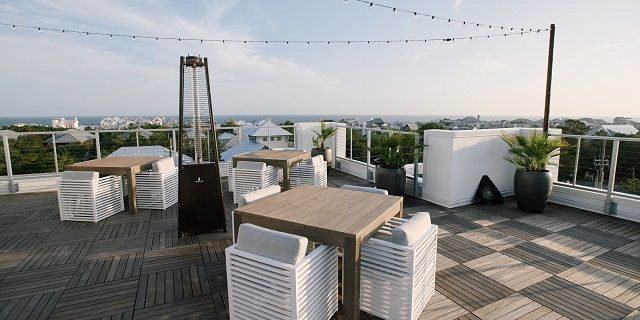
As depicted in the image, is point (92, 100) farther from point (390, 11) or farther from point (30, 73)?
point (390, 11)

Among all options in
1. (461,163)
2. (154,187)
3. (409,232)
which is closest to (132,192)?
(154,187)

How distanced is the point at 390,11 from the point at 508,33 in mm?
2879

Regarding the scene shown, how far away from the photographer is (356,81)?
14.0 metres

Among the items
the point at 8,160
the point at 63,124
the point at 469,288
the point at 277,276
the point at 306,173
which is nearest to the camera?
the point at 277,276

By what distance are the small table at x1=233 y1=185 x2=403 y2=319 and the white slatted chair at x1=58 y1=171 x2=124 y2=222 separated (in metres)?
2.80

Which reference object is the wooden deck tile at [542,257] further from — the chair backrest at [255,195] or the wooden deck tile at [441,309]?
the chair backrest at [255,195]

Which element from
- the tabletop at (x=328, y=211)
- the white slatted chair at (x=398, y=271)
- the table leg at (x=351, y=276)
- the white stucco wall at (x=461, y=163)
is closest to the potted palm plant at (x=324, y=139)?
the white stucco wall at (x=461, y=163)

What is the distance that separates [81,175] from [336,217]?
3.78 m

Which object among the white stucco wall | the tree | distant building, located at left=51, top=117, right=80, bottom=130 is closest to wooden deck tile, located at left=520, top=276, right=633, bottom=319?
the white stucco wall

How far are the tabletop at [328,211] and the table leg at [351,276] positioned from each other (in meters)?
0.06

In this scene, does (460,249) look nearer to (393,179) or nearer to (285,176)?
(393,179)

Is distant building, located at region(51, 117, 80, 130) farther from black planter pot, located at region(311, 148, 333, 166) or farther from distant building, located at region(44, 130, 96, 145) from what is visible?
black planter pot, located at region(311, 148, 333, 166)

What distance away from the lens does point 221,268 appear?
277 centimetres

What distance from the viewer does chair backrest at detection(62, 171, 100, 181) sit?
4.01 meters
